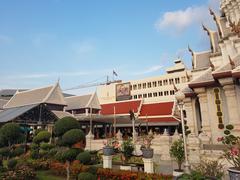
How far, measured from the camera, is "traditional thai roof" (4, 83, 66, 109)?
37.6 m

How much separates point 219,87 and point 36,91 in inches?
1309

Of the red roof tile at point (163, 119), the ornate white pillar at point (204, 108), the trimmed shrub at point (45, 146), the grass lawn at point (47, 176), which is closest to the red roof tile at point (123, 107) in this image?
the red roof tile at point (163, 119)

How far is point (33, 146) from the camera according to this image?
1886 centimetres

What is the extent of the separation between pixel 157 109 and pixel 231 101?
69.8 feet

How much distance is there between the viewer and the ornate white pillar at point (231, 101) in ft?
55.3

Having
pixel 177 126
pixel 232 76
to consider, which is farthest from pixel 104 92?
pixel 232 76

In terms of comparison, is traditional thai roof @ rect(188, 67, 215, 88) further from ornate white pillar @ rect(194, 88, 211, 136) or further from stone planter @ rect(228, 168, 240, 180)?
stone planter @ rect(228, 168, 240, 180)

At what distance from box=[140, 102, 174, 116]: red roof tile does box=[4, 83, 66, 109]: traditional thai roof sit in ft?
47.0

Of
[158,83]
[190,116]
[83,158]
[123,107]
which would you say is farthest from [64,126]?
[158,83]

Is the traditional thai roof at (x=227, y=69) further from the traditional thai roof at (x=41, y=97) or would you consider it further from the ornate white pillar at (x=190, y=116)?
the traditional thai roof at (x=41, y=97)

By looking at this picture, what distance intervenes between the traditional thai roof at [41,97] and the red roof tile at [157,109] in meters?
14.3

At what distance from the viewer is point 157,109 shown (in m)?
38.2

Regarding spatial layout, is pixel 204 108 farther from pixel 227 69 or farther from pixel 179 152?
pixel 179 152

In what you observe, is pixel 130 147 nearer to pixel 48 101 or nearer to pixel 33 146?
pixel 33 146
